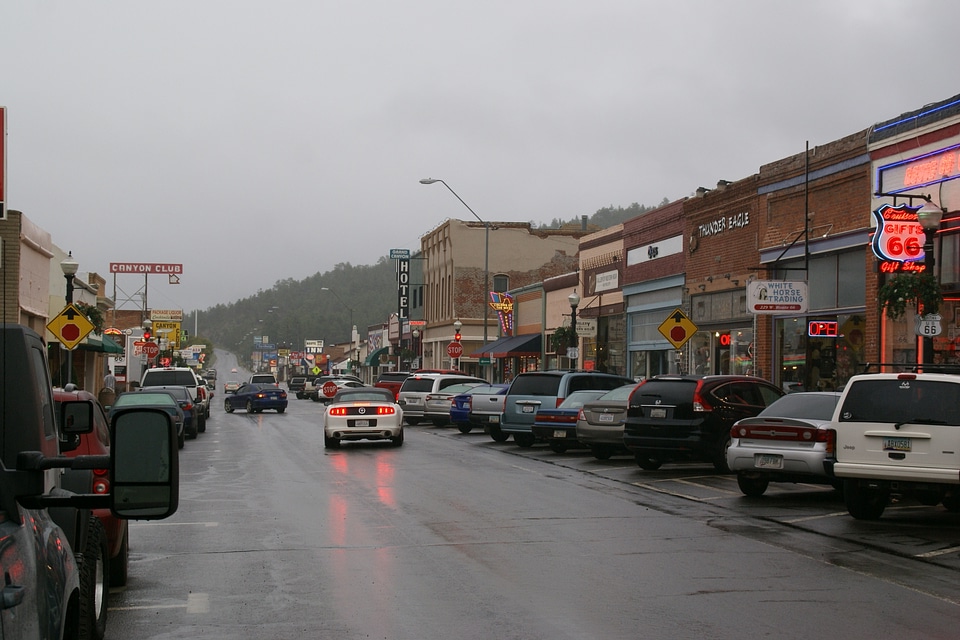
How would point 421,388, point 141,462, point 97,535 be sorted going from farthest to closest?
point 421,388 → point 97,535 → point 141,462

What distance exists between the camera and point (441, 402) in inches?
1439

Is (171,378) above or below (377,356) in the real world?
below

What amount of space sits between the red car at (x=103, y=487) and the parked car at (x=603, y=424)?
1310 cm

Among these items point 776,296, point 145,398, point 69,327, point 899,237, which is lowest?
point 145,398

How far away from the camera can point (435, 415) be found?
121 ft

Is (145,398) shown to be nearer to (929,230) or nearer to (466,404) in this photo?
(466,404)

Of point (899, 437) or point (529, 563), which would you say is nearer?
point (529, 563)

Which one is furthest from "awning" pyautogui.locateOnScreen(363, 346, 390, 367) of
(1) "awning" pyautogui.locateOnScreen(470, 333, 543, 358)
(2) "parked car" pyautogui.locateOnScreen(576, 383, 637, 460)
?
(2) "parked car" pyautogui.locateOnScreen(576, 383, 637, 460)

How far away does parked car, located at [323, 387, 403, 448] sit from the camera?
1038 inches

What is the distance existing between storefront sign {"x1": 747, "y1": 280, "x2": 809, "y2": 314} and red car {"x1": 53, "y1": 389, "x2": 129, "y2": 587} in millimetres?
20136

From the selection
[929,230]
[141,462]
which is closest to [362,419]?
[929,230]

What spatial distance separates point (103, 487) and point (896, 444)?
8780 mm

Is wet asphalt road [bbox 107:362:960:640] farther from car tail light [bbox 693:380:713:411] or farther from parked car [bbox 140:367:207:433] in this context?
parked car [bbox 140:367:207:433]

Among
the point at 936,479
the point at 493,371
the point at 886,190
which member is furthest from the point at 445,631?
the point at 493,371
